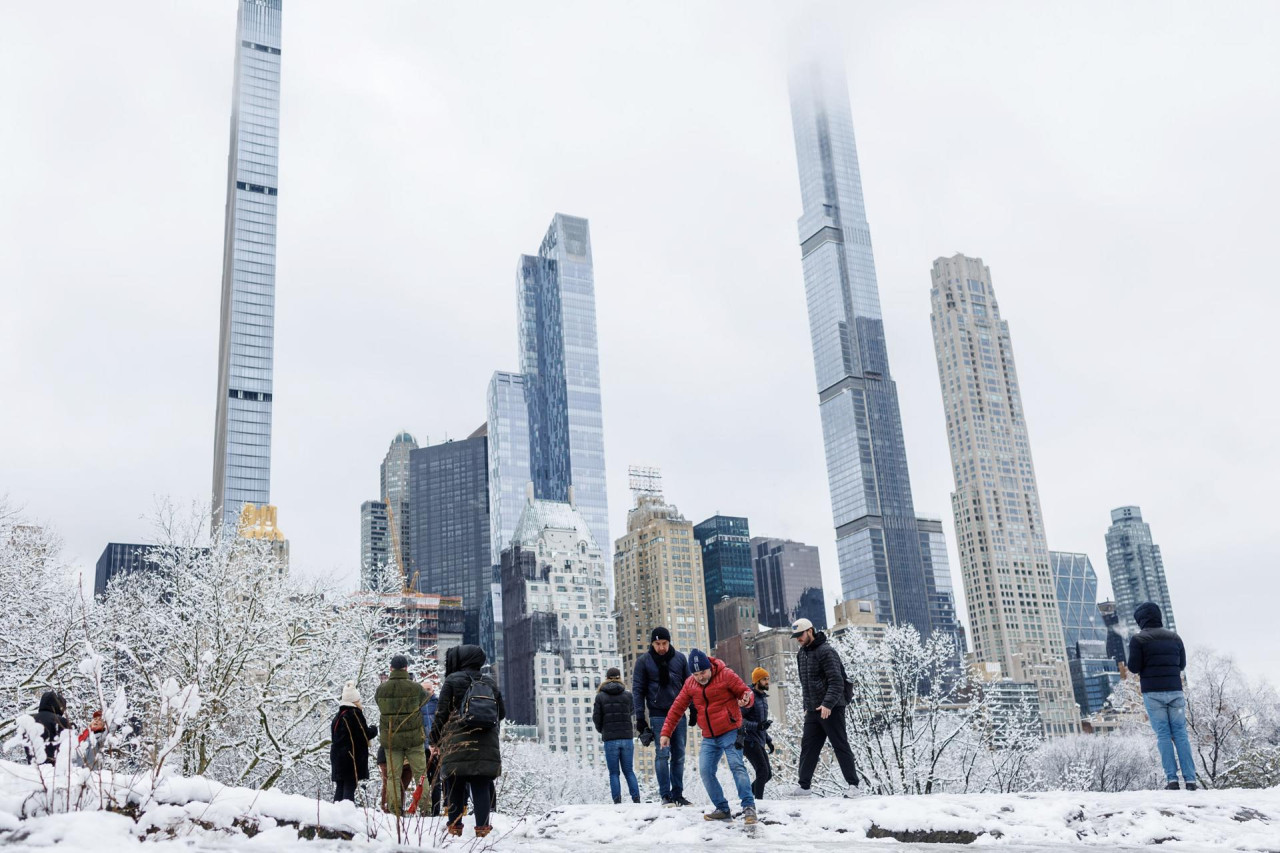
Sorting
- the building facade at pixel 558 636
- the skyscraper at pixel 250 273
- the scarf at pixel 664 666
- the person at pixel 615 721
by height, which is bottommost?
the person at pixel 615 721

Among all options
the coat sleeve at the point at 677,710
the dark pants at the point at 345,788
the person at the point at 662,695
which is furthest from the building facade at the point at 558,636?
the coat sleeve at the point at 677,710

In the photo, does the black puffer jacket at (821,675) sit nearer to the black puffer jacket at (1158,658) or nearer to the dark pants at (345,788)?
the black puffer jacket at (1158,658)

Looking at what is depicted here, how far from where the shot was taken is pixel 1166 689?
11.9 m

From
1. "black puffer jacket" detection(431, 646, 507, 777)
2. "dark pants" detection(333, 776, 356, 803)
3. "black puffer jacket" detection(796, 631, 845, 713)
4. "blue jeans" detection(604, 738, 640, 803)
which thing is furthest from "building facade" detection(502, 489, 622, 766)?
"black puffer jacket" detection(431, 646, 507, 777)

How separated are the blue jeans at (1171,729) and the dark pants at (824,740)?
139 inches

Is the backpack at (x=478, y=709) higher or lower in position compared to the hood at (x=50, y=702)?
lower

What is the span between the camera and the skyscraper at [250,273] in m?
160

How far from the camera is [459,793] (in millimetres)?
10070

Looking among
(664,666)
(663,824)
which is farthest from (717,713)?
(664,666)

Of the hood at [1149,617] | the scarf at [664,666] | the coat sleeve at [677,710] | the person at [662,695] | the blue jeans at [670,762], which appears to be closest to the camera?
the coat sleeve at [677,710]

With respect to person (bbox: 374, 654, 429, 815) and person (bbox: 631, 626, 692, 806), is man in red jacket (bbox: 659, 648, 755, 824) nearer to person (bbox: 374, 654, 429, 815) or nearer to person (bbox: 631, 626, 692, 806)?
person (bbox: 631, 626, 692, 806)

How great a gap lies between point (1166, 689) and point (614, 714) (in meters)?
6.92

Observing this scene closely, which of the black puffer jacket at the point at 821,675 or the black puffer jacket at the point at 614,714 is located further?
the black puffer jacket at the point at 614,714

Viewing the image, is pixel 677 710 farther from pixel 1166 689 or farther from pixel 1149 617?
pixel 1149 617
